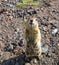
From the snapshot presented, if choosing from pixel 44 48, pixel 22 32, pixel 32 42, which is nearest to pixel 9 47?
pixel 22 32

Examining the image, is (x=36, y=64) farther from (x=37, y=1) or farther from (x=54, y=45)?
(x=37, y=1)

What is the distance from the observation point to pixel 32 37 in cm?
723

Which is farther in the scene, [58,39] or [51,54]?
[58,39]

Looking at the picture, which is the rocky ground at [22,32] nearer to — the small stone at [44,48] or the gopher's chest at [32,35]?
the small stone at [44,48]

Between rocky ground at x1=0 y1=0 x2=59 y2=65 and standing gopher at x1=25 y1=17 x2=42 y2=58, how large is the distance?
41cm

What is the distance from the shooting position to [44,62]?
775 cm

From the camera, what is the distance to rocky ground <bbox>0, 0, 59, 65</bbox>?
26.0ft

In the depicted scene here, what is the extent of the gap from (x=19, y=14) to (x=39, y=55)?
2.68 meters

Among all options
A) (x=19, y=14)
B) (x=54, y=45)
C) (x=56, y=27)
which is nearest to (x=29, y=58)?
(x=54, y=45)

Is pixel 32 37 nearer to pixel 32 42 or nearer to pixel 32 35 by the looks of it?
pixel 32 35

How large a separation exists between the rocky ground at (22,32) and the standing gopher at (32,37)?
16.3 inches

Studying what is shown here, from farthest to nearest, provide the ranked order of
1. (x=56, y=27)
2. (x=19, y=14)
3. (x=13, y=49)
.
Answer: (x=19, y=14), (x=56, y=27), (x=13, y=49)

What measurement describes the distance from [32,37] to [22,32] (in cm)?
190

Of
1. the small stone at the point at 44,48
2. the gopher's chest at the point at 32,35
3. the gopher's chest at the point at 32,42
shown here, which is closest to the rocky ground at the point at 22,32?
the small stone at the point at 44,48
